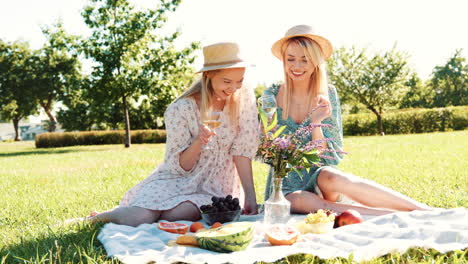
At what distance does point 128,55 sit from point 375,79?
66.9ft

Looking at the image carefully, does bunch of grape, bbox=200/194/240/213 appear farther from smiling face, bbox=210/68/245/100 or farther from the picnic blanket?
smiling face, bbox=210/68/245/100

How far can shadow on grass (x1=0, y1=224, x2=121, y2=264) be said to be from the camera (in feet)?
9.11

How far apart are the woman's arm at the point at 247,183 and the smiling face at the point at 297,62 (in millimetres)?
992

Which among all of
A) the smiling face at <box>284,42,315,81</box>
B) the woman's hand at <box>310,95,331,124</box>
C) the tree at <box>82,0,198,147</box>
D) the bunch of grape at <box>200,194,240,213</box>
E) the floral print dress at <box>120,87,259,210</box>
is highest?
the tree at <box>82,0,198,147</box>

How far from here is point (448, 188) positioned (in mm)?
5949

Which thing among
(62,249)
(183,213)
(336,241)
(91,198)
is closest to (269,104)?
(336,241)

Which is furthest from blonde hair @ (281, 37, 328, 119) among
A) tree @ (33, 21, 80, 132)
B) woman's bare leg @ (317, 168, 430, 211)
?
tree @ (33, 21, 80, 132)

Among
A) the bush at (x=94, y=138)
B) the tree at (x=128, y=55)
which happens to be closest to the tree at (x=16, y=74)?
the bush at (x=94, y=138)

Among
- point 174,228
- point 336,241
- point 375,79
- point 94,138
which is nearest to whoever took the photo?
point 336,241

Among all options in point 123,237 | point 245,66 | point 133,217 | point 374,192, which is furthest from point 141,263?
point 374,192

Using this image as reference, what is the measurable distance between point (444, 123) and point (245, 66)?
2882cm

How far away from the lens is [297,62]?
4.28m

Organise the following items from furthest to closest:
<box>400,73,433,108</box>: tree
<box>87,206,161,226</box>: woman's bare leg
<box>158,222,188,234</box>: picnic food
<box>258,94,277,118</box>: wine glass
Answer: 1. <box>400,73,433,108</box>: tree
2. <box>87,206,161,226</box>: woman's bare leg
3. <box>158,222,188,234</box>: picnic food
4. <box>258,94,277,118</box>: wine glass

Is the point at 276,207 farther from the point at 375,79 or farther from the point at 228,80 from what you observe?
the point at 375,79
